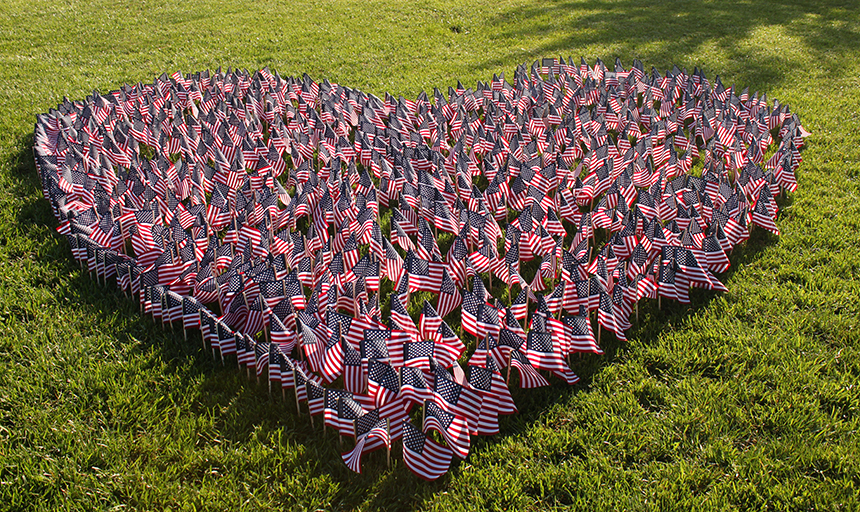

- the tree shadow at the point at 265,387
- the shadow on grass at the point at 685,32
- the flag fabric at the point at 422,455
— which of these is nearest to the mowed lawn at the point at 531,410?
the tree shadow at the point at 265,387

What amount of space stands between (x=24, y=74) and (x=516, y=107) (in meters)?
11.3

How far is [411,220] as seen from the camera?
8.30 m

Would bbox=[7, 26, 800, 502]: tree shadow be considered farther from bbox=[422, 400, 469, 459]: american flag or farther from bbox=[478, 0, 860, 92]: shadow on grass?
bbox=[478, 0, 860, 92]: shadow on grass

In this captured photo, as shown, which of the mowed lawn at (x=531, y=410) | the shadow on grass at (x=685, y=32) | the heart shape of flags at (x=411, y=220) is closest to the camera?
the mowed lawn at (x=531, y=410)

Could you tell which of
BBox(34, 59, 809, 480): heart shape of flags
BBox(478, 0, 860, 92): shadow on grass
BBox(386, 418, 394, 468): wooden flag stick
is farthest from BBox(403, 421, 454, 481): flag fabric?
BBox(478, 0, 860, 92): shadow on grass

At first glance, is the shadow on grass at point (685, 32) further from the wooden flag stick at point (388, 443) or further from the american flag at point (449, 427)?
the wooden flag stick at point (388, 443)

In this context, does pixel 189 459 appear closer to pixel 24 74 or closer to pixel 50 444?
pixel 50 444

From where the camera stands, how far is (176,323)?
21.8 feet

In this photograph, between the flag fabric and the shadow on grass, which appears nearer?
the flag fabric

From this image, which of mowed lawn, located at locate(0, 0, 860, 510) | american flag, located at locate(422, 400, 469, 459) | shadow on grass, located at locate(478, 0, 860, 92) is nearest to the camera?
mowed lawn, located at locate(0, 0, 860, 510)

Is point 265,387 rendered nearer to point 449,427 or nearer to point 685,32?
point 449,427

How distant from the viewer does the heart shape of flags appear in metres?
5.76

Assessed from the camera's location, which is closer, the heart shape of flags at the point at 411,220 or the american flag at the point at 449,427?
the american flag at the point at 449,427

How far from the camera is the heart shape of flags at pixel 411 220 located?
5758 mm
